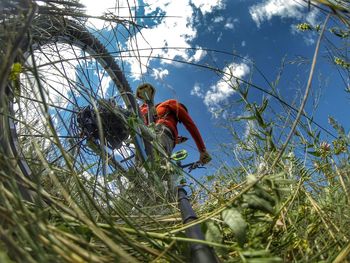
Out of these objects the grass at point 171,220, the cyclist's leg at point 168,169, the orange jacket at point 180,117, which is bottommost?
the grass at point 171,220

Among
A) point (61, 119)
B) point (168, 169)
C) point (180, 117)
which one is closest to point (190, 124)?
point (180, 117)

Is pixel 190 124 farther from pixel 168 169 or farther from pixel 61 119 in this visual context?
pixel 61 119

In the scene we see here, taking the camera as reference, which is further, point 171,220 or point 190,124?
point 190,124

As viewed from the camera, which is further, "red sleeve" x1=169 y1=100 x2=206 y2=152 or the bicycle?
"red sleeve" x1=169 y1=100 x2=206 y2=152

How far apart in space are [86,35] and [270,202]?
95cm

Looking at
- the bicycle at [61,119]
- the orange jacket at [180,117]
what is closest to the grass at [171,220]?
the bicycle at [61,119]

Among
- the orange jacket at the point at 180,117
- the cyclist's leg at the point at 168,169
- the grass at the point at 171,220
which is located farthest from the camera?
the orange jacket at the point at 180,117

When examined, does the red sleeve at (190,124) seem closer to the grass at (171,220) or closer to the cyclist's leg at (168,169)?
the cyclist's leg at (168,169)

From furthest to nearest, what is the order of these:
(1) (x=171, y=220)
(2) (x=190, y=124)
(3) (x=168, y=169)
Answer: (2) (x=190, y=124), (3) (x=168, y=169), (1) (x=171, y=220)

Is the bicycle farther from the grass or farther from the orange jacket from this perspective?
the orange jacket

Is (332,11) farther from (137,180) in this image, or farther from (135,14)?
(137,180)

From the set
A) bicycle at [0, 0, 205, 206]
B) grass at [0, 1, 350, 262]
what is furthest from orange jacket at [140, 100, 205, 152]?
grass at [0, 1, 350, 262]

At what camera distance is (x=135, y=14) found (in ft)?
3.15

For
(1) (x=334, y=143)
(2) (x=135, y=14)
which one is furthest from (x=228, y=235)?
(1) (x=334, y=143)
